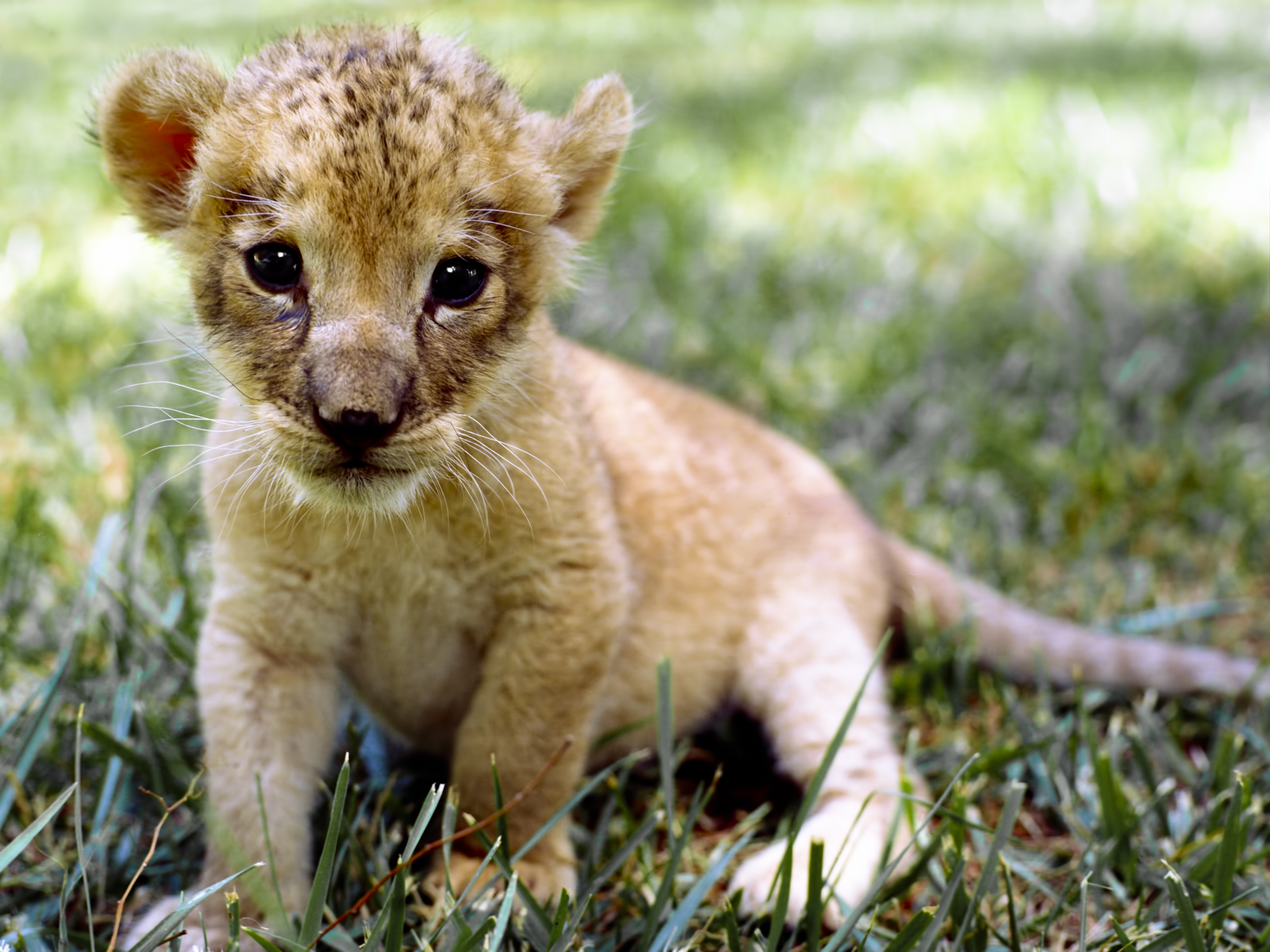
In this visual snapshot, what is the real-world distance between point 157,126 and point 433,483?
977mm

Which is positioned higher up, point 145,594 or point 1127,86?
point 1127,86

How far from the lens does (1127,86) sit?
9.24 metres

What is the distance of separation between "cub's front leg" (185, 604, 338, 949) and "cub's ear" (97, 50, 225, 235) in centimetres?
91

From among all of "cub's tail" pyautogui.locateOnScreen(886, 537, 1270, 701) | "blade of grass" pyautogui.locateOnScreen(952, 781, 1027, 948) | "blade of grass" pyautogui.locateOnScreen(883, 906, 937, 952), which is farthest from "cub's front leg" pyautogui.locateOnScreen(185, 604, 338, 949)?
"cub's tail" pyautogui.locateOnScreen(886, 537, 1270, 701)

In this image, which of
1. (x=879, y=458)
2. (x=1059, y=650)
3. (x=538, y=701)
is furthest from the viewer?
(x=879, y=458)

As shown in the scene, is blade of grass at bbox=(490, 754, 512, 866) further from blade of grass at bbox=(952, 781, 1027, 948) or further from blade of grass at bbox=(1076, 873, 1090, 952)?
blade of grass at bbox=(1076, 873, 1090, 952)

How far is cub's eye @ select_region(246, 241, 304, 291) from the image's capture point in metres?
2.28

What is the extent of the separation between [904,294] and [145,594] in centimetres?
396

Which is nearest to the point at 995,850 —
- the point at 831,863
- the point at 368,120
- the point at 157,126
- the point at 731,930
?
the point at 731,930

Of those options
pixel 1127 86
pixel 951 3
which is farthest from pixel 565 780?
pixel 951 3

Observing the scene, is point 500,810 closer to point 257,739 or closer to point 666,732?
point 666,732

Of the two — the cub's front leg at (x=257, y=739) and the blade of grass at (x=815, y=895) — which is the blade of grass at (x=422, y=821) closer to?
the cub's front leg at (x=257, y=739)

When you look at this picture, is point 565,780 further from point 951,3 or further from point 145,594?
point 951,3

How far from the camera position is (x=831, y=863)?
9.23 feet
